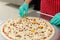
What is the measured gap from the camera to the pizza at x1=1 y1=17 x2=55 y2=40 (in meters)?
0.88

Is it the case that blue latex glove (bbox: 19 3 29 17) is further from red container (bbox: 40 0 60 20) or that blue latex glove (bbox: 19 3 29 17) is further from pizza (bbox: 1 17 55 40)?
red container (bbox: 40 0 60 20)

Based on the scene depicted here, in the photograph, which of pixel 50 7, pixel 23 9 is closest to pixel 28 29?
pixel 23 9

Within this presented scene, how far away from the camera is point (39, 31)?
0.95 metres

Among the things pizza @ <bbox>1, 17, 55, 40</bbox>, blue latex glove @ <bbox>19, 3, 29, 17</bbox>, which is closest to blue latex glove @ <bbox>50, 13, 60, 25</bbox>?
pizza @ <bbox>1, 17, 55, 40</bbox>

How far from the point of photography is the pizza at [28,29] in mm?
879

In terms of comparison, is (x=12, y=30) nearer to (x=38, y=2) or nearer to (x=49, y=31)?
(x=49, y=31)

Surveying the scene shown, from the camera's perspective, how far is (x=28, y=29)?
97cm

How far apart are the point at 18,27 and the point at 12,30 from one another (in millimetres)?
57

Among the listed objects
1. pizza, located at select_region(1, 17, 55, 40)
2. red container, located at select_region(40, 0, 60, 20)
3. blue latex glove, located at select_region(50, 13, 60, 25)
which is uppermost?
red container, located at select_region(40, 0, 60, 20)

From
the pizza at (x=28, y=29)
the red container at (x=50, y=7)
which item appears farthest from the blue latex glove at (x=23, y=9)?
the red container at (x=50, y=7)

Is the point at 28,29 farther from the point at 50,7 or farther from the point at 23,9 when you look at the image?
the point at 50,7

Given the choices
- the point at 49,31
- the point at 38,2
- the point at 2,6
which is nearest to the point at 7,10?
the point at 2,6

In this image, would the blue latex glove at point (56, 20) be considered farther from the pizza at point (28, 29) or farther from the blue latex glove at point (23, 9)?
the blue latex glove at point (23, 9)

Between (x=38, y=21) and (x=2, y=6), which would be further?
(x=2, y=6)
